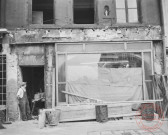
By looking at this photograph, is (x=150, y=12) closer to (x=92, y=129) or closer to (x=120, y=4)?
(x=120, y=4)

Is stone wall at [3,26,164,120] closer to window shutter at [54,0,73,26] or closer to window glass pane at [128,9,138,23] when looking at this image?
window shutter at [54,0,73,26]

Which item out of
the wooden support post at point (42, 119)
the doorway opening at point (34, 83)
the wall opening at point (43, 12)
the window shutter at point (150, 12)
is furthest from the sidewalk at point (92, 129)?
the wall opening at point (43, 12)

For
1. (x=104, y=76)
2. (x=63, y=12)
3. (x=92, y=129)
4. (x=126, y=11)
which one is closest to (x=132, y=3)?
(x=126, y=11)

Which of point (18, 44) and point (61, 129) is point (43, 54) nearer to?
point (18, 44)

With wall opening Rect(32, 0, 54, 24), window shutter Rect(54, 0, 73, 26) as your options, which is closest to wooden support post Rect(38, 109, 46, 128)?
window shutter Rect(54, 0, 73, 26)

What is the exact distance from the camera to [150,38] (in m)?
11.4

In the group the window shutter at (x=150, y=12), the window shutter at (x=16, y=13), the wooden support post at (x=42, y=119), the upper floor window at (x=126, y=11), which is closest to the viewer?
the wooden support post at (x=42, y=119)

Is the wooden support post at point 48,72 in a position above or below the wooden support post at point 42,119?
above

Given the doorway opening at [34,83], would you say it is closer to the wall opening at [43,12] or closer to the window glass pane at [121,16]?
the wall opening at [43,12]

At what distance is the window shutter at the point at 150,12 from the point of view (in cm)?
1178

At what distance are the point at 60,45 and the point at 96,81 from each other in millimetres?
2530

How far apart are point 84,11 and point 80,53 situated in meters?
4.98

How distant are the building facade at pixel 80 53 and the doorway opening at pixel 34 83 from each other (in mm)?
760

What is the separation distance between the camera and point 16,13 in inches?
450
